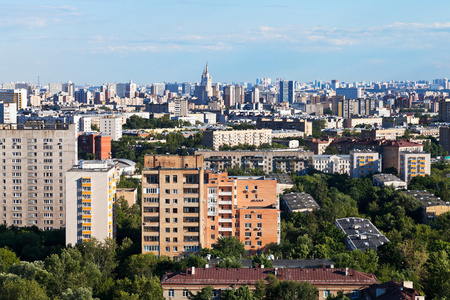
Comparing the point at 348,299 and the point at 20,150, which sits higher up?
the point at 20,150

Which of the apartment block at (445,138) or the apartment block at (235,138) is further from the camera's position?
the apartment block at (235,138)

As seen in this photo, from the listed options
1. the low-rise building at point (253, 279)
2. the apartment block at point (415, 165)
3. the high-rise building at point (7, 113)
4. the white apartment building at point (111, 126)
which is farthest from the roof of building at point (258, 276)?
the white apartment building at point (111, 126)

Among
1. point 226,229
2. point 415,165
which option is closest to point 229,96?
point 415,165

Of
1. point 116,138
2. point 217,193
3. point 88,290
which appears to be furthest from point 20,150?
point 116,138

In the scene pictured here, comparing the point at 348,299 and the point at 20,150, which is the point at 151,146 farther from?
the point at 348,299

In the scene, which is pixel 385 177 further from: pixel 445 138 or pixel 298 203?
pixel 445 138

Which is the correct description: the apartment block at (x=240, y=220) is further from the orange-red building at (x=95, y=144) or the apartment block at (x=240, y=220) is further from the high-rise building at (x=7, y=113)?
the high-rise building at (x=7, y=113)

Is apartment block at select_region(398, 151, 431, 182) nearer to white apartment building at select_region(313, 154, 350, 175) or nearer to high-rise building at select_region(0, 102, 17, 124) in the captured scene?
white apartment building at select_region(313, 154, 350, 175)
